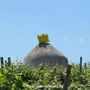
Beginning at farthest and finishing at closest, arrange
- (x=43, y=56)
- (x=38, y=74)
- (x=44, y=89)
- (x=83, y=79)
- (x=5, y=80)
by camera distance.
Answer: (x=43, y=56), (x=38, y=74), (x=83, y=79), (x=44, y=89), (x=5, y=80)

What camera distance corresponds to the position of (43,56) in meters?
18.7

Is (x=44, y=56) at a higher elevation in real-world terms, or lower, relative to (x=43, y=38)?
lower

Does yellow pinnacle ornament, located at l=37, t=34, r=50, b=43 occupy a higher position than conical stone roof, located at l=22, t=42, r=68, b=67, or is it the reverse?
yellow pinnacle ornament, located at l=37, t=34, r=50, b=43

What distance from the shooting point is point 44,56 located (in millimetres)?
18719

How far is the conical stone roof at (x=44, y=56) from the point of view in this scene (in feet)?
60.8

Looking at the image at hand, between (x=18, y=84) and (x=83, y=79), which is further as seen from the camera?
(x=83, y=79)

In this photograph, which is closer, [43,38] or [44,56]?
[44,56]

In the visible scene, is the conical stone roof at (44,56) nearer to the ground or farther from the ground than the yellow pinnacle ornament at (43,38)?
nearer to the ground

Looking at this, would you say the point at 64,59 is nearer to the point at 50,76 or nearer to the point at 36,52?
the point at 36,52

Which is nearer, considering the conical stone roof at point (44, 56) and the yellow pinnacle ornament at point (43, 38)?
the conical stone roof at point (44, 56)

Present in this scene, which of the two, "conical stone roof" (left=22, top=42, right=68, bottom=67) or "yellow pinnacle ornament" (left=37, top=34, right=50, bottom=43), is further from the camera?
"yellow pinnacle ornament" (left=37, top=34, right=50, bottom=43)

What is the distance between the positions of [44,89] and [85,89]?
110 cm

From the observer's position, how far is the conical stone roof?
18.5 meters

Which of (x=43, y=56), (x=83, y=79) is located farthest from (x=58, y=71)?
(x=43, y=56)
